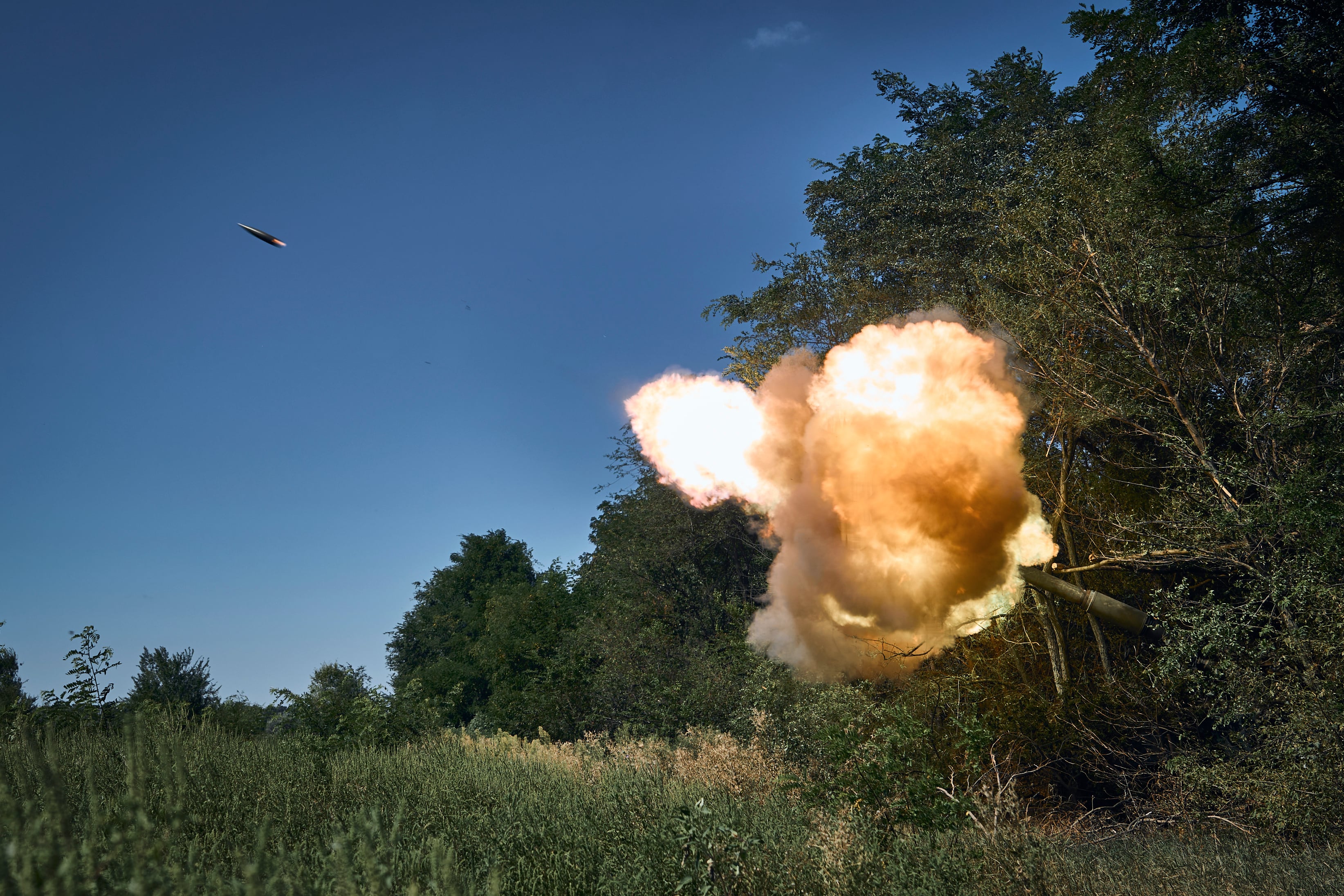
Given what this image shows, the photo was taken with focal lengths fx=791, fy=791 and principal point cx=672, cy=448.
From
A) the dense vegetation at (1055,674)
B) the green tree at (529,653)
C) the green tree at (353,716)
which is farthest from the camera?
the green tree at (529,653)

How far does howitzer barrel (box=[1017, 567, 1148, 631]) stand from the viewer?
12547mm

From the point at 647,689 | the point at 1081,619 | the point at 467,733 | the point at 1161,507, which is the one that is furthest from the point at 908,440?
the point at 647,689

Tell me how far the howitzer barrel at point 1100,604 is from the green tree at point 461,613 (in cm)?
3999

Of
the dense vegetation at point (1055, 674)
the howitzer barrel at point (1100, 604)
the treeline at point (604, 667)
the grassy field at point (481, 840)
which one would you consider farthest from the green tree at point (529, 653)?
the howitzer barrel at point (1100, 604)

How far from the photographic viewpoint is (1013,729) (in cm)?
1508

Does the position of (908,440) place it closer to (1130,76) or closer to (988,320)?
(988,320)

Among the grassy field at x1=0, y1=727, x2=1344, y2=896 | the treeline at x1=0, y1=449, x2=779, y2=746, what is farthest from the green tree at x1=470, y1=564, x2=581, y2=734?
the grassy field at x1=0, y1=727, x2=1344, y2=896

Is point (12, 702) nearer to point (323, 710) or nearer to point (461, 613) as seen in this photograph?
point (323, 710)

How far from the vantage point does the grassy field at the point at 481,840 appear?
458 cm

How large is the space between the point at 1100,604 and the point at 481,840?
1015 centimetres

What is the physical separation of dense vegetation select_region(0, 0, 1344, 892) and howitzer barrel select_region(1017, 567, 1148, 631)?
0.54 meters

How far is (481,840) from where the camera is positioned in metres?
8.16

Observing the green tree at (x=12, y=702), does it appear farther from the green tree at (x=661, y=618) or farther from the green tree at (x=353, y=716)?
the green tree at (x=661, y=618)

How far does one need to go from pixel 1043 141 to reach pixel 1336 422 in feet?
28.8
